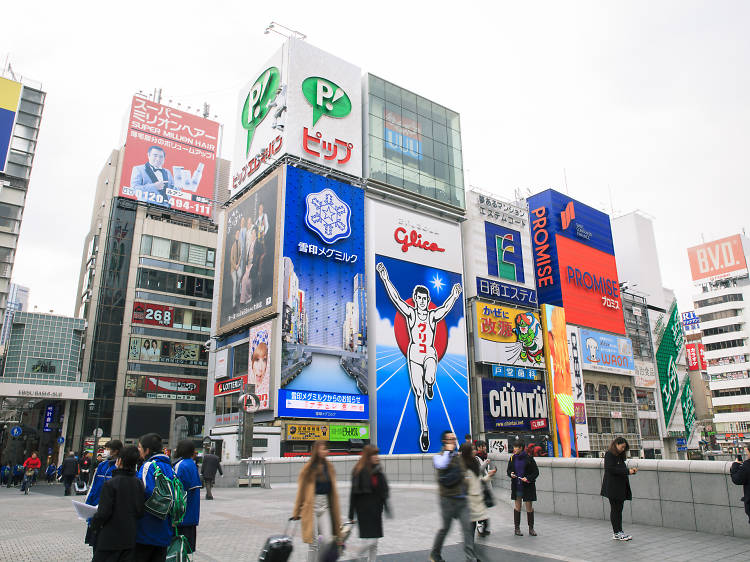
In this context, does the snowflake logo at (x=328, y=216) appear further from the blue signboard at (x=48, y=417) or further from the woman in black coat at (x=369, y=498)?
the woman in black coat at (x=369, y=498)

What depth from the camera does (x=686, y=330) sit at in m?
104

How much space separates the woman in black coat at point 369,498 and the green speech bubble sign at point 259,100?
4587 cm

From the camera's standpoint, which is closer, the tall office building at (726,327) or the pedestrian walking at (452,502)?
the pedestrian walking at (452,502)

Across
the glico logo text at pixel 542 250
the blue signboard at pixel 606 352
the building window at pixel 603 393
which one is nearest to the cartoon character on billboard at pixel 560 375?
the blue signboard at pixel 606 352

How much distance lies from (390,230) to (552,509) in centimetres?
3736

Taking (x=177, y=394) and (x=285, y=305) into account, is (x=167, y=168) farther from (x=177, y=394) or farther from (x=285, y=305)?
(x=285, y=305)

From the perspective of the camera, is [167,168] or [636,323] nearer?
[167,168]

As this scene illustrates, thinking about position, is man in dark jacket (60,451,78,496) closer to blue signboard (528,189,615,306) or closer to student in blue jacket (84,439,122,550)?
student in blue jacket (84,439,122,550)

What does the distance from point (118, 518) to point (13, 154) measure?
6030cm

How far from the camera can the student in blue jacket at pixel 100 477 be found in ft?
19.5

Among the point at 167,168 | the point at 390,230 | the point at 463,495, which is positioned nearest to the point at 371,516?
the point at 463,495

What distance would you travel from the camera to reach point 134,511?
19.0 ft

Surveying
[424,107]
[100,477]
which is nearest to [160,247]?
[424,107]

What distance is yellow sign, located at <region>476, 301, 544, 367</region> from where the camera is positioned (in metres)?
55.7
